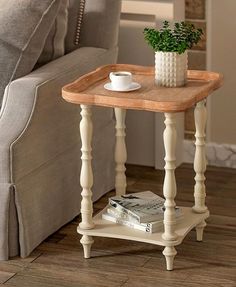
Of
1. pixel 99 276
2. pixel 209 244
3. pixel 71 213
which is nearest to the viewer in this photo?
pixel 99 276

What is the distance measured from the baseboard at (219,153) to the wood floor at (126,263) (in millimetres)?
545

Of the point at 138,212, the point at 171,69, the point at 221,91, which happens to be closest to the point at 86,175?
the point at 138,212

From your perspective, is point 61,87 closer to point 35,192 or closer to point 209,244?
point 35,192

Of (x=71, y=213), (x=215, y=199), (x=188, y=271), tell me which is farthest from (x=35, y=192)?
(x=215, y=199)

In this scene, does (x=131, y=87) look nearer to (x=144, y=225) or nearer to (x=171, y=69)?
(x=171, y=69)

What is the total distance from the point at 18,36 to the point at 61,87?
237 mm

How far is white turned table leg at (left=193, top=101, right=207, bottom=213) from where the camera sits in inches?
124

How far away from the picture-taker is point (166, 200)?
3.01 metres

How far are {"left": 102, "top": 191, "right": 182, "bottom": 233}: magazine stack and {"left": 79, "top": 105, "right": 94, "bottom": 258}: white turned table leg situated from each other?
3.9 inches

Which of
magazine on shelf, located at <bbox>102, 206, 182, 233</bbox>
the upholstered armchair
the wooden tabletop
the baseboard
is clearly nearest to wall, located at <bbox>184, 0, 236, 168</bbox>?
the baseboard

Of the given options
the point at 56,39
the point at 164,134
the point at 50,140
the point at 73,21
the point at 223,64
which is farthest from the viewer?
the point at 223,64

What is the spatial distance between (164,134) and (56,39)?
0.72 metres

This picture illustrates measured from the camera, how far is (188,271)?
3.07 m

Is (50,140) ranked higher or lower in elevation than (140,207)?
higher
